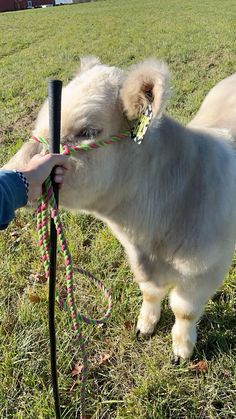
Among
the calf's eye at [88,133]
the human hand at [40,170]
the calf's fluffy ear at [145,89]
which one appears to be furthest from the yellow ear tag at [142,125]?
the human hand at [40,170]

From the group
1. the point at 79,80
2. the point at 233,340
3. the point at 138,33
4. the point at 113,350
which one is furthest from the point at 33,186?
the point at 138,33

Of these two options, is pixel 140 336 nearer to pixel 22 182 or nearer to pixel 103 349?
pixel 103 349

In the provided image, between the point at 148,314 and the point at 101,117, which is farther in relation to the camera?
the point at 148,314

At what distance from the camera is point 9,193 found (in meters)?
1.70

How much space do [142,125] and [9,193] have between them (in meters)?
0.63

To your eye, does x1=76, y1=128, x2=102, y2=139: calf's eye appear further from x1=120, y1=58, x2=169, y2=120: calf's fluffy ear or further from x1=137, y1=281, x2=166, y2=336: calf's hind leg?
x1=137, y1=281, x2=166, y2=336: calf's hind leg

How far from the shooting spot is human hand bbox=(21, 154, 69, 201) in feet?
5.54

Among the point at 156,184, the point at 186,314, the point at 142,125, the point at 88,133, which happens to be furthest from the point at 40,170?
the point at 186,314

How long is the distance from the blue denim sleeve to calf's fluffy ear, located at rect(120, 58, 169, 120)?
0.59 meters

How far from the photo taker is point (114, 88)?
200cm

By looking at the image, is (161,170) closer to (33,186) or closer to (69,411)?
(33,186)

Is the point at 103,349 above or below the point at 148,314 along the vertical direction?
below

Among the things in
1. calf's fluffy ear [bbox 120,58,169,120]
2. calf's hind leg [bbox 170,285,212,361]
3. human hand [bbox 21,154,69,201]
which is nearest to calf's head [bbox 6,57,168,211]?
calf's fluffy ear [bbox 120,58,169,120]

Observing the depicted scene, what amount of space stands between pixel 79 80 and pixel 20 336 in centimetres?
183
